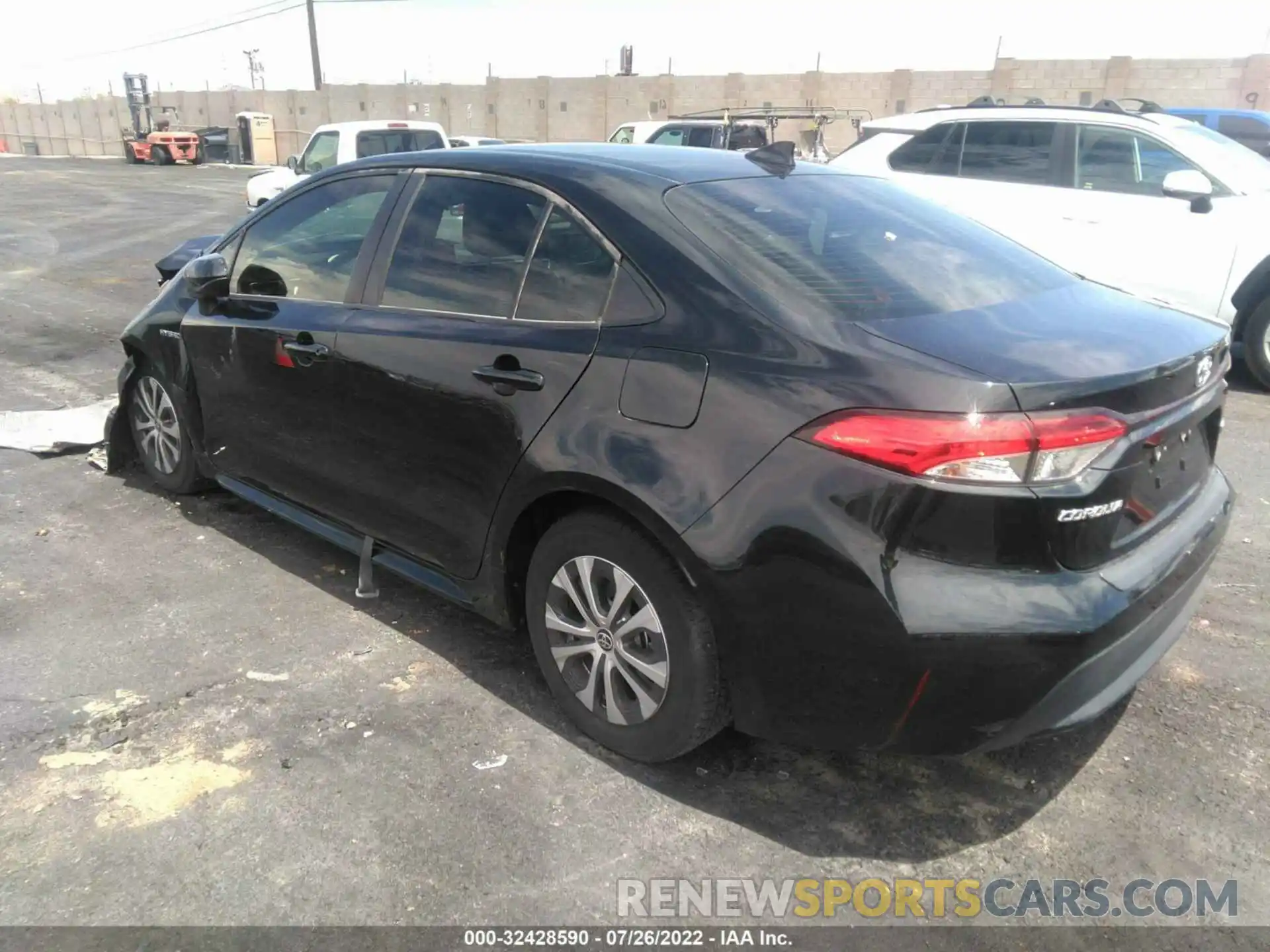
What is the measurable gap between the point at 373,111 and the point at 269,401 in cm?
5161

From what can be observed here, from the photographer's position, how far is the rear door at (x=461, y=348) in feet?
9.38

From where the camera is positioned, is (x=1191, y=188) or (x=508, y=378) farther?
(x=1191, y=188)

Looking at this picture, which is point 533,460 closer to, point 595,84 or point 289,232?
point 289,232

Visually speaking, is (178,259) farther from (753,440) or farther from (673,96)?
(673,96)

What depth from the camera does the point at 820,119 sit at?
20.2 meters

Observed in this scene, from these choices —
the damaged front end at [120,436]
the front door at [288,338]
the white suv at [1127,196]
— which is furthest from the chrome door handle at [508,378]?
the white suv at [1127,196]

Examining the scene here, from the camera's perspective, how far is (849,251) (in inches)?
112

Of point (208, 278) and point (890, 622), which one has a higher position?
point (208, 278)

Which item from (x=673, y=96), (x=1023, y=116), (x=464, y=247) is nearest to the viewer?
(x=464, y=247)

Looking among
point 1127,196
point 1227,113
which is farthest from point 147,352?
point 1227,113

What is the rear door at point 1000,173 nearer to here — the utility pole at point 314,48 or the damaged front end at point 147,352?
the damaged front end at point 147,352

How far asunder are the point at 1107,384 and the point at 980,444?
1.32ft

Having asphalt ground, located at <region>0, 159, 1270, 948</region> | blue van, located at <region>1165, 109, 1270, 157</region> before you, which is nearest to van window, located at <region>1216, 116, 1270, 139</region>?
blue van, located at <region>1165, 109, 1270, 157</region>

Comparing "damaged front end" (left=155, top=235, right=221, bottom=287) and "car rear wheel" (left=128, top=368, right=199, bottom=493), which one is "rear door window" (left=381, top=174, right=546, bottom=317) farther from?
"damaged front end" (left=155, top=235, right=221, bottom=287)
